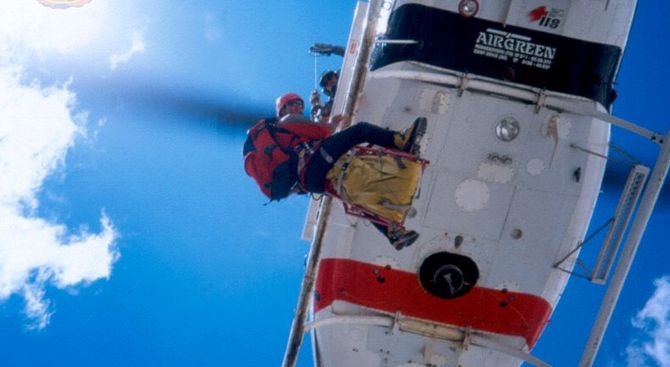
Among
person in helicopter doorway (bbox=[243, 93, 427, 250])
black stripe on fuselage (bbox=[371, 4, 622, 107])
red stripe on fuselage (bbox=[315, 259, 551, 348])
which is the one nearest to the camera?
person in helicopter doorway (bbox=[243, 93, 427, 250])

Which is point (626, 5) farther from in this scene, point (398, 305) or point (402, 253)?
point (398, 305)

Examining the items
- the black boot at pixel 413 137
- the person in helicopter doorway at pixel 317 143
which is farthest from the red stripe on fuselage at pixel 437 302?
the black boot at pixel 413 137

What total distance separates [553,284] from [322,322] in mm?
2583

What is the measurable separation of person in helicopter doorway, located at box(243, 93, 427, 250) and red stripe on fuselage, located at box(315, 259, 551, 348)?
1291 millimetres

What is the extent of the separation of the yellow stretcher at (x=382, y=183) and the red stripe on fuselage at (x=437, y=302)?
1760mm

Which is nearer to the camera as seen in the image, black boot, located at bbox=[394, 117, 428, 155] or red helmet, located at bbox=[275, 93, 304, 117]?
black boot, located at bbox=[394, 117, 428, 155]

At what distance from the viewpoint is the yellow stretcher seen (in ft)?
14.1

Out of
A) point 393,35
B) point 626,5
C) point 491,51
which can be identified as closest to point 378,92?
point 393,35

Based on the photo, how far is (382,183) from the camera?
14.2 ft

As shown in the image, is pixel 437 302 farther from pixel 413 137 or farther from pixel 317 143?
pixel 413 137

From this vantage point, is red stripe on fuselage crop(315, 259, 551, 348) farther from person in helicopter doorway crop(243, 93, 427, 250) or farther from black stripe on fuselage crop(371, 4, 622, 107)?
black stripe on fuselage crop(371, 4, 622, 107)

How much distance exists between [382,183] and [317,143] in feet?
3.26

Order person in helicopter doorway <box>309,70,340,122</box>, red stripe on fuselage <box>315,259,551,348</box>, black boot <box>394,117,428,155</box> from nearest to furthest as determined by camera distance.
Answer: black boot <box>394,117,428,155</box> → red stripe on fuselage <box>315,259,551,348</box> → person in helicopter doorway <box>309,70,340,122</box>

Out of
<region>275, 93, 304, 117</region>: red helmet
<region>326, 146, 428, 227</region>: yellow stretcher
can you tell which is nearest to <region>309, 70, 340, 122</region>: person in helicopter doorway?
<region>275, 93, 304, 117</region>: red helmet
